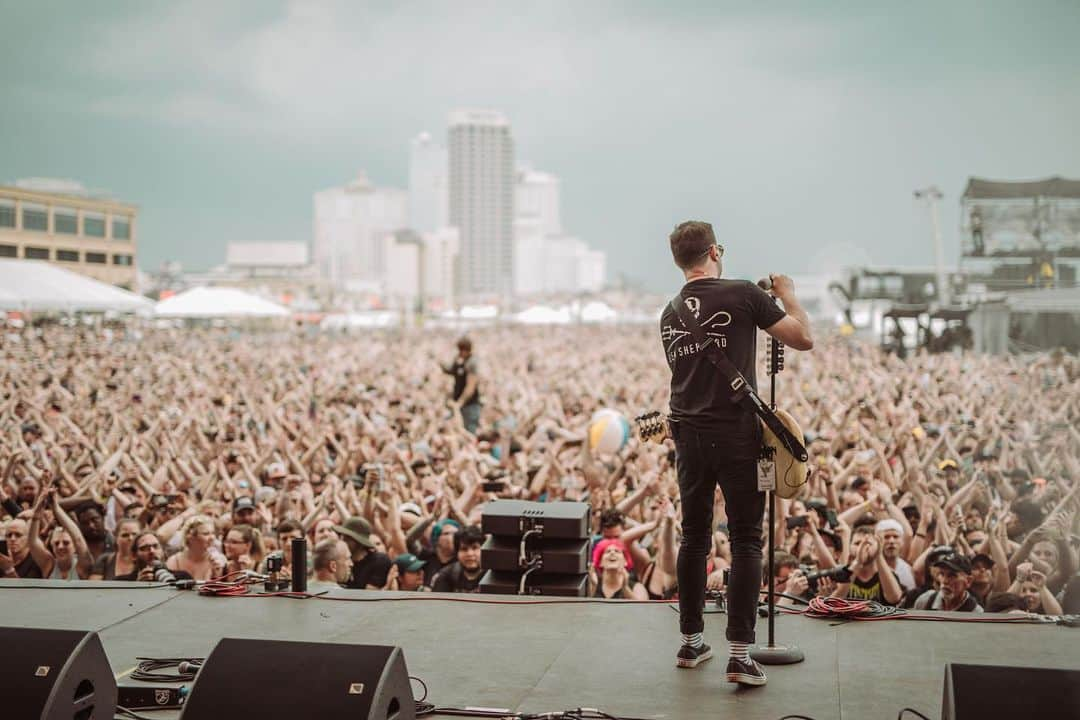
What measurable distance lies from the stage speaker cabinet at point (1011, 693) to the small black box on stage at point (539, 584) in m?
2.21

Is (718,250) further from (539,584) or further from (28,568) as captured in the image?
(28,568)

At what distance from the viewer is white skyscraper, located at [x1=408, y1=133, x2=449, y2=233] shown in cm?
9731

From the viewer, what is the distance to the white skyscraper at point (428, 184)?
97312 mm

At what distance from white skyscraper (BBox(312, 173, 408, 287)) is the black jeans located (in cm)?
12069

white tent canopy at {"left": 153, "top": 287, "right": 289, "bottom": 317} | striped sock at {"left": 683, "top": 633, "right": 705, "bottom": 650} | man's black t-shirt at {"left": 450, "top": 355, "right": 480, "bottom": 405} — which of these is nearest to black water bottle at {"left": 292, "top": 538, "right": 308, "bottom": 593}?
striped sock at {"left": 683, "top": 633, "right": 705, "bottom": 650}

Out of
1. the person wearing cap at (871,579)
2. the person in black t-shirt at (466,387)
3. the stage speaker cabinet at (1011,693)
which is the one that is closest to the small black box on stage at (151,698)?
the stage speaker cabinet at (1011,693)

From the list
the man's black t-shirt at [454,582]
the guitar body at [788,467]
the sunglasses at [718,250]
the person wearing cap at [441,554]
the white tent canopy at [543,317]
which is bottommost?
the man's black t-shirt at [454,582]

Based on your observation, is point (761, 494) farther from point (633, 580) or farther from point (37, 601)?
point (37, 601)

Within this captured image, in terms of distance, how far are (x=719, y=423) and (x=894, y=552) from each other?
2434 millimetres

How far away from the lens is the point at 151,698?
3168mm

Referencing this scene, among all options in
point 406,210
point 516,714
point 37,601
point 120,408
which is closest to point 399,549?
point 37,601

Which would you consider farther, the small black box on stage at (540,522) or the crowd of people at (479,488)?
the crowd of people at (479,488)

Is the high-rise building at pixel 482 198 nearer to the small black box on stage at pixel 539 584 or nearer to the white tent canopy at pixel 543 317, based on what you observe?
the white tent canopy at pixel 543 317

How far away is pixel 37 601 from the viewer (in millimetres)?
4391
